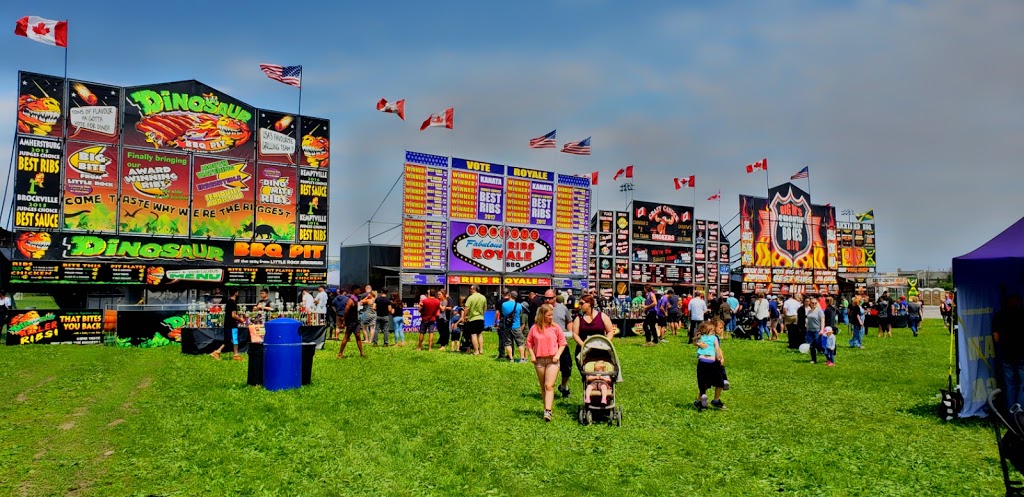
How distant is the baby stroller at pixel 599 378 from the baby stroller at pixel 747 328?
1811 cm

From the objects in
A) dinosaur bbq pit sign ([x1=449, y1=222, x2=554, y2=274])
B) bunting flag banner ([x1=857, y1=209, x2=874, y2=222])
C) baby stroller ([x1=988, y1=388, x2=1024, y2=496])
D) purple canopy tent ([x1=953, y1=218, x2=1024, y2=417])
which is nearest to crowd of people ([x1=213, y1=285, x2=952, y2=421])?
purple canopy tent ([x1=953, y1=218, x2=1024, y2=417])

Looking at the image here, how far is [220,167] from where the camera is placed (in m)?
28.0

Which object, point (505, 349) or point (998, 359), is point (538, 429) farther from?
point (505, 349)

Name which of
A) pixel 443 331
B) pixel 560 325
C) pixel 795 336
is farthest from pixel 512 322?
pixel 795 336

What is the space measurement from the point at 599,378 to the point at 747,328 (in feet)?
63.1

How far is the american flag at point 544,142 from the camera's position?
122 feet

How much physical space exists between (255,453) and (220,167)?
2303 cm

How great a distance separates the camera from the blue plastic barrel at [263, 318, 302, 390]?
12.0 meters

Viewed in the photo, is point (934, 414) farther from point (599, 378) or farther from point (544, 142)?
point (544, 142)

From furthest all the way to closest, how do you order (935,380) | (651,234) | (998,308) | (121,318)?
(651,234), (121,318), (935,380), (998,308)

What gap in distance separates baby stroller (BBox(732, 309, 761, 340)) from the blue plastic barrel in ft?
63.3

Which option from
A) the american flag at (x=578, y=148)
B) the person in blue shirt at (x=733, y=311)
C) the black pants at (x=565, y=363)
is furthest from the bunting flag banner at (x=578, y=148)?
the black pants at (x=565, y=363)

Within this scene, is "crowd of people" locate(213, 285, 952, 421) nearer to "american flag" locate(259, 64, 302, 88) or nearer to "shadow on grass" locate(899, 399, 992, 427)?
"shadow on grass" locate(899, 399, 992, 427)

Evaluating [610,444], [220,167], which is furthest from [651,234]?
[610,444]
